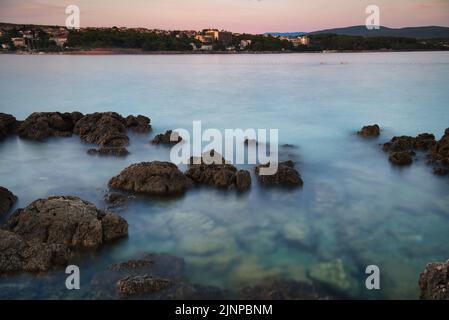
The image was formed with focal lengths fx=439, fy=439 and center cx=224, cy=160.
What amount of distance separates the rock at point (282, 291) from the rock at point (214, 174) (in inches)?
154

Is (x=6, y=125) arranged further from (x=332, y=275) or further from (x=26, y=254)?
(x=332, y=275)

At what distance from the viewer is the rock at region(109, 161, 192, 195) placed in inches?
369

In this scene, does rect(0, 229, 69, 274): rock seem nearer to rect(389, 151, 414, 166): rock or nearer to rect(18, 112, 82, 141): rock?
rect(389, 151, 414, 166): rock

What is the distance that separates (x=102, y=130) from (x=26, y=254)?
8.71 meters

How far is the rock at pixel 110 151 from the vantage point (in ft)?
41.5

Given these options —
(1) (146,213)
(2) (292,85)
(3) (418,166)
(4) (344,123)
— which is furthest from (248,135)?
(2) (292,85)

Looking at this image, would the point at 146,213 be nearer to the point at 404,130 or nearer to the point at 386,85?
the point at 404,130

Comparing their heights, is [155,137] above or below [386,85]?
below

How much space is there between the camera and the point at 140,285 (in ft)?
18.6

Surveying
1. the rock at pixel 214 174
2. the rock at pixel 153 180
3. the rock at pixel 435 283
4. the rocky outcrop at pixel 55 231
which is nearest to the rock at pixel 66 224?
the rocky outcrop at pixel 55 231

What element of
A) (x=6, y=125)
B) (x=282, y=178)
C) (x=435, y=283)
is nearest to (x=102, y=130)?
(x=6, y=125)

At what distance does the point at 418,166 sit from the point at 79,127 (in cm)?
1101

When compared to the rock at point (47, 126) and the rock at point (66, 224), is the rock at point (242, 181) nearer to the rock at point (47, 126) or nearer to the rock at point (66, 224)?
the rock at point (66, 224)
